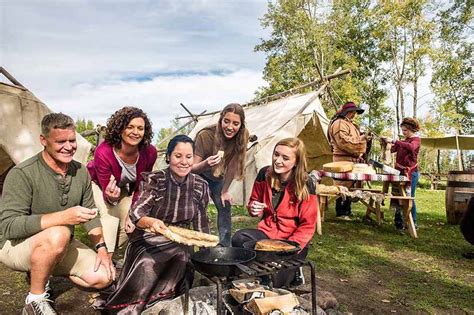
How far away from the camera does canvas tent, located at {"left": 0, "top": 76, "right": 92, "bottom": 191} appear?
17.9ft

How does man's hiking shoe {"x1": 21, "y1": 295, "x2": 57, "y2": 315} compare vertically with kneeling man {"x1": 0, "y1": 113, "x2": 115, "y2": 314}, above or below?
below

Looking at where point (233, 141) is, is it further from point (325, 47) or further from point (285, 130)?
point (325, 47)

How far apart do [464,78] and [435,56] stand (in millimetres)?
2856

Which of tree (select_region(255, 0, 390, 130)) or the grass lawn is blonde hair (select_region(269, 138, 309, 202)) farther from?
tree (select_region(255, 0, 390, 130))

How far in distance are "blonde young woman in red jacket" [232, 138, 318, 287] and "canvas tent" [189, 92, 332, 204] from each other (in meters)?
4.21

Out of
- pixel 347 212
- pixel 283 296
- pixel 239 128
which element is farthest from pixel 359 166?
pixel 283 296

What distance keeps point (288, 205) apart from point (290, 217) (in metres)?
0.10

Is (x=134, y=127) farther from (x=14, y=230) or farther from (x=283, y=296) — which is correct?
(x=283, y=296)

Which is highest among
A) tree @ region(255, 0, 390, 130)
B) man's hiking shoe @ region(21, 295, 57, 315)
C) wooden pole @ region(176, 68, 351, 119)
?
tree @ region(255, 0, 390, 130)

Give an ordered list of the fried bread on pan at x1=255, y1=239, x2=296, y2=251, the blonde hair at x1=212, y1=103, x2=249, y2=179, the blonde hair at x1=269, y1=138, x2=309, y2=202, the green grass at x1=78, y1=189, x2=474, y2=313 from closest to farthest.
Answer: the fried bread on pan at x1=255, y1=239, x2=296, y2=251, the blonde hair at x1=269, y1=138, x2=309, y2=202, the green grass at x1=78, y1=189, x2=474, y2=313, the blonde hair at x1=212, y1=103, x2=249, y2=179

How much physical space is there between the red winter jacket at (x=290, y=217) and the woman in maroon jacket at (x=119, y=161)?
1138 millimetres

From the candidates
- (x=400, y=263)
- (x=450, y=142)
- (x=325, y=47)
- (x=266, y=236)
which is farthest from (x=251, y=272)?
(x=325, y=47)

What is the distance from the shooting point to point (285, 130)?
784cm

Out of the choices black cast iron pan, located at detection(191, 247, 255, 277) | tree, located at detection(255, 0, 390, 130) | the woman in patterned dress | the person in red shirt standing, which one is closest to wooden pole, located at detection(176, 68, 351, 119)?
the person in red shirt standing
